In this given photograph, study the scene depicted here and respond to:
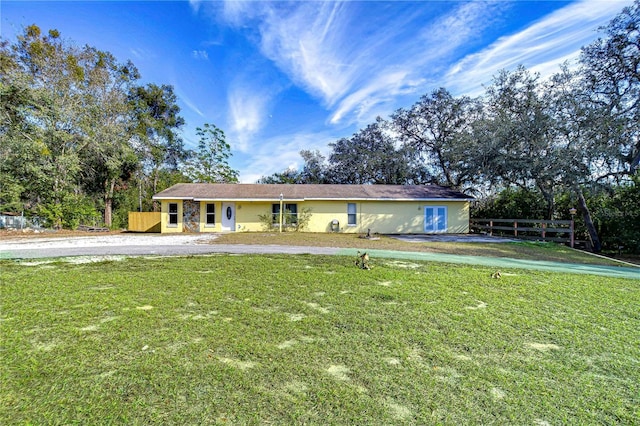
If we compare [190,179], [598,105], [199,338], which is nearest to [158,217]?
[190,179]

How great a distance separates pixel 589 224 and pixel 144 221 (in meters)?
24.1

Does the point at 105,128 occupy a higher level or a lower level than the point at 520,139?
higher

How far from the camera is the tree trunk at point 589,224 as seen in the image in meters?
13.2

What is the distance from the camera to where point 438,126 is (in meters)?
25.1

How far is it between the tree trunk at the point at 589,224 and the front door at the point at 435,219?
251 inches

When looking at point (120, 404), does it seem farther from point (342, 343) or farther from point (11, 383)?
point (342, 343)

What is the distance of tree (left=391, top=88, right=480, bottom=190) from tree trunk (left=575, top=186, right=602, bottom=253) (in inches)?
356

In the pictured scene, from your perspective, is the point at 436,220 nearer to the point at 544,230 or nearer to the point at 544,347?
the point at 544,230

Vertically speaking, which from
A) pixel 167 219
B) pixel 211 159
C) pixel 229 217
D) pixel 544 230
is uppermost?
pixel 211 159

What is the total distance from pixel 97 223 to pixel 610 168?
29155mm

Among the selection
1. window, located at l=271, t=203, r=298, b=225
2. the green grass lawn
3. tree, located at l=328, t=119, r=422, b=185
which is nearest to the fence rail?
window, located at l=271, t=203, r=298, b=225

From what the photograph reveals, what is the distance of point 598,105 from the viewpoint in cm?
1275

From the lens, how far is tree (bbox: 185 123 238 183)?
2881 cm

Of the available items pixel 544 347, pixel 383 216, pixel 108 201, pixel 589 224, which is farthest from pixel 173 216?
pixel 589 224
